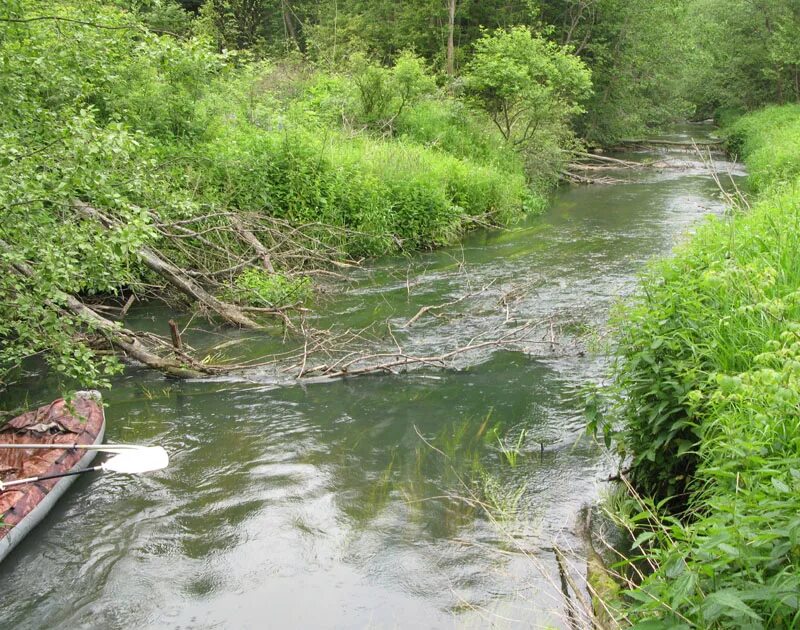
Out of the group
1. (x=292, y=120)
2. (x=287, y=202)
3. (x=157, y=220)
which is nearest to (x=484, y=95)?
(x=292, y=120)

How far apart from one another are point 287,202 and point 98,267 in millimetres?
7070

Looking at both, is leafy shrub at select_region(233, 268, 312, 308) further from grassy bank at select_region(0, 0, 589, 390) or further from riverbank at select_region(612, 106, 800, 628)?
riverbank at select_region(612, 106, 800, 628)

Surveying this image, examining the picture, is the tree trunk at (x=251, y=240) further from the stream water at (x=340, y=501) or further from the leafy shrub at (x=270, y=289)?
the stream water at (x=340, y=501)

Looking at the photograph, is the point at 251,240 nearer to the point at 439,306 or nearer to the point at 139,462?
the point at 439,306

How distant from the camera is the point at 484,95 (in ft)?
66.5

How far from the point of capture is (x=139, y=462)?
529cm

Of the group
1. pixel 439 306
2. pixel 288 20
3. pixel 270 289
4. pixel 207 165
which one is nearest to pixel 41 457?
pixel 270 289

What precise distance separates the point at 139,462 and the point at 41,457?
4.31 ft

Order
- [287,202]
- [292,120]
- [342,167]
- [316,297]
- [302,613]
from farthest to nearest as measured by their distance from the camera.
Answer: [292,120] < [342,167] < [287,202] < [316,297] < [302,613]

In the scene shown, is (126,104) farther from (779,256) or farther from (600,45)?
(600,45)

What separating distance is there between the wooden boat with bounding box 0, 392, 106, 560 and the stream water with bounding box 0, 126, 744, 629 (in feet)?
0.57

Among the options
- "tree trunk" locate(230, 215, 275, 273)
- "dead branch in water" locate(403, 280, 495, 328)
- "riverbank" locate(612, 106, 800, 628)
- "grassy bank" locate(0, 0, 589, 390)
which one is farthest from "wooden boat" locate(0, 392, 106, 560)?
"riverbank" locate(612, 106, 800, 628)

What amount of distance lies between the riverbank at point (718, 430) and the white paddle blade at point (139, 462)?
3.38 m

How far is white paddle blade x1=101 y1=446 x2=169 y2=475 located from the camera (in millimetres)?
5254
